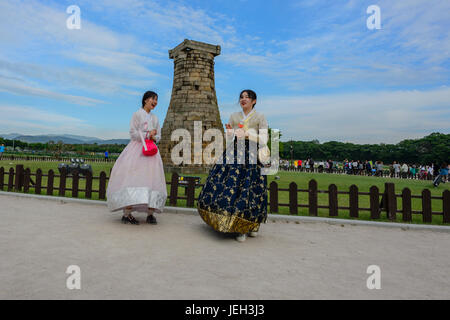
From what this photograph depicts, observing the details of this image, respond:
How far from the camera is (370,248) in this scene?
169 inches

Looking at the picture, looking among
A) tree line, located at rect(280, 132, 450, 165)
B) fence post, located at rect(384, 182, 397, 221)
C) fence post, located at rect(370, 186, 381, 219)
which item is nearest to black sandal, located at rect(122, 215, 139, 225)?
fence post, located at rect(370, 186, 381, 219)

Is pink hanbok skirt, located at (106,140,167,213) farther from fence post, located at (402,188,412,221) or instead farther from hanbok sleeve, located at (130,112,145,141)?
fence post, located at (402,188,412,221)

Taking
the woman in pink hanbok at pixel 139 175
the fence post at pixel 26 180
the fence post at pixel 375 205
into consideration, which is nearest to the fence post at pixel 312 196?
the fence post at pixel 375 205

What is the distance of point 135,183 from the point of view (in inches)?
195

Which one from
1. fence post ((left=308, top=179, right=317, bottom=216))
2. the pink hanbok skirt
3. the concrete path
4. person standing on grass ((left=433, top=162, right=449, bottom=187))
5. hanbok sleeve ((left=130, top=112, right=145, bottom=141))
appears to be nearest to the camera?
the concrete path

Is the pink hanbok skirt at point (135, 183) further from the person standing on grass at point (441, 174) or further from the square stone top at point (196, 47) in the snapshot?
the person standing on grass at point (441, 174)

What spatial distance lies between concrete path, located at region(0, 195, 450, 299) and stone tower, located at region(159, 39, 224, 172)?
50.7 ft

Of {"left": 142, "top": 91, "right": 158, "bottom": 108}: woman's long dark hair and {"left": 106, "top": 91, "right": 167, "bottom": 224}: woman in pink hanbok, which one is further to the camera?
{"left": 142, "top": 91, "right": 158, "bottom": 108}: woman's long dark hair

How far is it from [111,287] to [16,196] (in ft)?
24.7

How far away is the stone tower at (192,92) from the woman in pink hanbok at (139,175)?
1544 cm

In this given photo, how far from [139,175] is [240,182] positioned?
1.77 m

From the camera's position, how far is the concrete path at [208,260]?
2625mm

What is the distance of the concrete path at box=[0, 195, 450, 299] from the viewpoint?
8.61 feet
